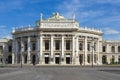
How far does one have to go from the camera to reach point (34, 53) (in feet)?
385

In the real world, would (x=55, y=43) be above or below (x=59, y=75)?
above

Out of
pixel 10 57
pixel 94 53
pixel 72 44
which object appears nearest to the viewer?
pixel 72 44

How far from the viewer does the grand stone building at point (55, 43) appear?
376 feet

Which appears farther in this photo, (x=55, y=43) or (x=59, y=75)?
(x=55, y=43)

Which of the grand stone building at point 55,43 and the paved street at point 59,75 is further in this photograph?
the grand stone building at point 55,43

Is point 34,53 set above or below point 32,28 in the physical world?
below

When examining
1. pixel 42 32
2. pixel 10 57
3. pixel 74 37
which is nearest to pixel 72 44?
pixel 74 37

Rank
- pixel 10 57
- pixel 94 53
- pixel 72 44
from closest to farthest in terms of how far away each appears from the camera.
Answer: pixel 72 44
pixel 94 53
pixel 10 57

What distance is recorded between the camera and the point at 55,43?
116 m

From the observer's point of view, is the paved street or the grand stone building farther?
the grand stone building

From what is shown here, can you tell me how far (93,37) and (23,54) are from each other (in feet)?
82.1

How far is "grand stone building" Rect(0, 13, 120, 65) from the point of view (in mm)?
114500

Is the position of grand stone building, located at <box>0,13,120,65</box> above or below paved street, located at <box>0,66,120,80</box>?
above

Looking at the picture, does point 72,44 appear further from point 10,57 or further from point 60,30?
point 10,57
